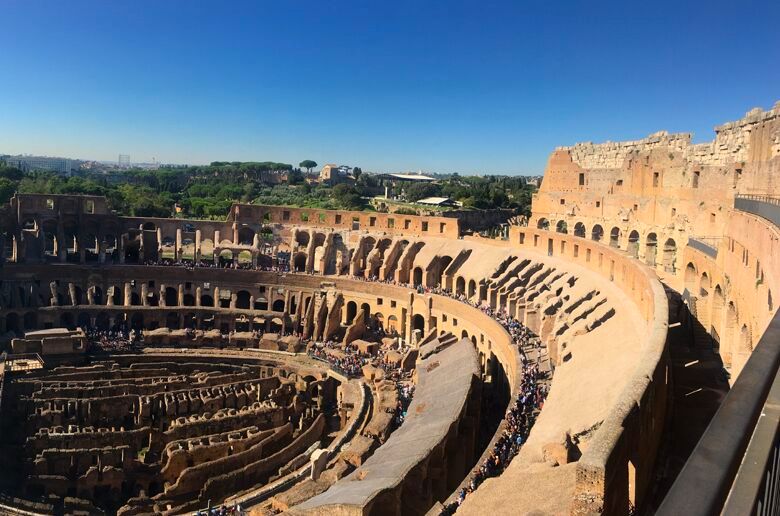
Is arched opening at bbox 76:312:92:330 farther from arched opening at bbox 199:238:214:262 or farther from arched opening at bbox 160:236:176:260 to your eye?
arched opening at bbox 199:238:214:262

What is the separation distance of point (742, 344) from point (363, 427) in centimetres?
1354

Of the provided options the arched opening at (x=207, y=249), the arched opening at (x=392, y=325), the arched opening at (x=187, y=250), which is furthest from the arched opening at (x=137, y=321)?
the arched opening at (x=392, y=325)

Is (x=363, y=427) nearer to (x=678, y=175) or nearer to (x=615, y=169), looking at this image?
(x=678, y=175)

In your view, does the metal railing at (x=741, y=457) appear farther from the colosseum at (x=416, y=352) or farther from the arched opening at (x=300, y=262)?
the arched opening at (x=300, y=262)

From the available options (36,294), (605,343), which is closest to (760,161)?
(605,343)

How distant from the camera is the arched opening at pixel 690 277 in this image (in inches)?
881

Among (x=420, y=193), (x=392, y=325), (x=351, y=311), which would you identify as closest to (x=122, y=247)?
(x=351, y=311)

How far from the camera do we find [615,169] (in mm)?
36219

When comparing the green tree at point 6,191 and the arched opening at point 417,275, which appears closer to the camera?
the arched opening at point 417,275

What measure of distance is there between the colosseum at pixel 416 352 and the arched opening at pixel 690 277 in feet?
1.47

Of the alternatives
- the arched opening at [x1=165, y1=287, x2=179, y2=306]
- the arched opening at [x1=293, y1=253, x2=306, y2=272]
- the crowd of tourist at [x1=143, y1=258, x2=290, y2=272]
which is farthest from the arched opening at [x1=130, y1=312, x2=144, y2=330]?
the arched opening at [x1=293, y1=253, x2=306, y2=272]

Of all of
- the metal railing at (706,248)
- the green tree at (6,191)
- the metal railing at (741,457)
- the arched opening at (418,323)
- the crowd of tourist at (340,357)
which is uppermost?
the green tree at (6,191)

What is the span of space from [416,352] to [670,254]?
13.8 metres

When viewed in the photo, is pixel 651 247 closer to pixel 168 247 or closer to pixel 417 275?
pixel 417 275
